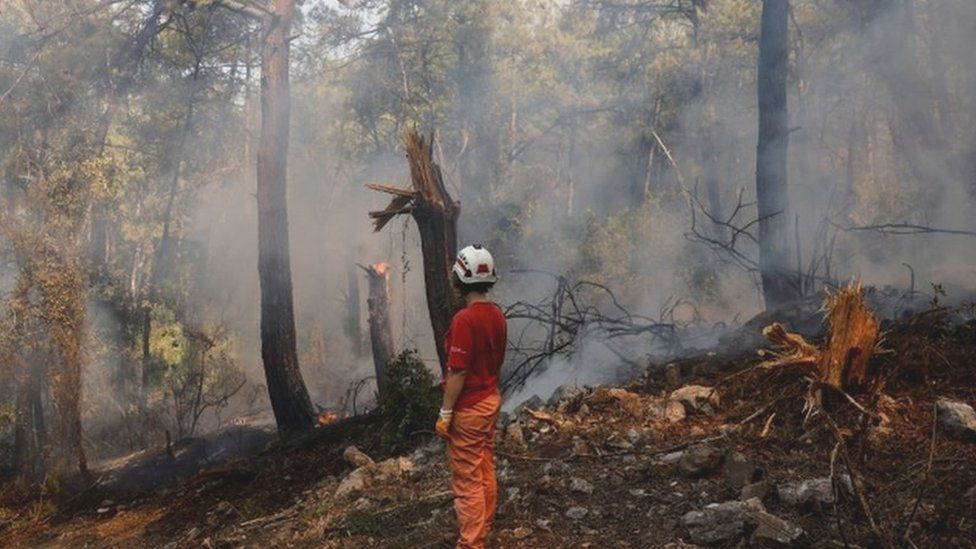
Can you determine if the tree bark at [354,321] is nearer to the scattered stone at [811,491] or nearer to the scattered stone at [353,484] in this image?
the scattered stone at [353,484]

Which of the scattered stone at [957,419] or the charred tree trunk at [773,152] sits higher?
the charred tree trunk at [773,152]

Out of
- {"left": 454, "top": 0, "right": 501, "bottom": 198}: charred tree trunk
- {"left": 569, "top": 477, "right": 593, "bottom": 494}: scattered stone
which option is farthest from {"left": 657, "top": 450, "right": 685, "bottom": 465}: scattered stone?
{"left": 454, "top": 0, "right": 501, "bottom": 198}: charred tree trunk

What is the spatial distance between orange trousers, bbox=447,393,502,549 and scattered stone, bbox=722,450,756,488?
158cm

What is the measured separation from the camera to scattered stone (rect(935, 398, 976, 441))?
500 cm

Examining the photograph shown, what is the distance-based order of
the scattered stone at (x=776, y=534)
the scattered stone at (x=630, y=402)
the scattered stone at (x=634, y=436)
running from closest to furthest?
the scattered stone at (x=776, y=534) < the scattered stone at (x=634, y=436) < the scattered stone at (x=630, y=402)

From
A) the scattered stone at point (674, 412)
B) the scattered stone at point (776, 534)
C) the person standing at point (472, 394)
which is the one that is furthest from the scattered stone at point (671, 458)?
the person standing at point (472, 394)

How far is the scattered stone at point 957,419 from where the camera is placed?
5.00 metres

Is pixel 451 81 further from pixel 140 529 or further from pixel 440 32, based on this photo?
pixel 140 529

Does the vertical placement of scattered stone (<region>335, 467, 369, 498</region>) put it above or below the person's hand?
below

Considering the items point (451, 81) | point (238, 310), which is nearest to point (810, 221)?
point (451, 81)

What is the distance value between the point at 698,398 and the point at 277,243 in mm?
7306

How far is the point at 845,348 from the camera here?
5.68 metres

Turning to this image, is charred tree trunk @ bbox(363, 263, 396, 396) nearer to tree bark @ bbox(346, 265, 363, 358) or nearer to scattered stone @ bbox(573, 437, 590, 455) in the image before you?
scattered stone @ bbox(573, 437, 590, 455)

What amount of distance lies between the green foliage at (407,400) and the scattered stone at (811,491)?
157 inches
